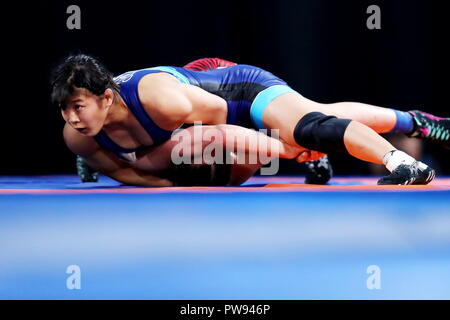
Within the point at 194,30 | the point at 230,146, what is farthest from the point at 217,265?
the point at 194,30

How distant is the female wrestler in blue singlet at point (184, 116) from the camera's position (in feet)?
3.99

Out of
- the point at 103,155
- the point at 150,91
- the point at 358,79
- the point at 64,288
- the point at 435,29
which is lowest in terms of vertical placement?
the point at 64,288

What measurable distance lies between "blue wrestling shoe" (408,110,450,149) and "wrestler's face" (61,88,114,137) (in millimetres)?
795

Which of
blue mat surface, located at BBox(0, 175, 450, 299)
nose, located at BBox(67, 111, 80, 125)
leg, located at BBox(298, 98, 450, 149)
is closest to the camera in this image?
blue mat surface, located at BBox(0, 175, 450, 299)

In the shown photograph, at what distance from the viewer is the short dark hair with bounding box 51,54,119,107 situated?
122cm

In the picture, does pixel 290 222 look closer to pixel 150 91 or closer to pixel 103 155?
pixel 150 91

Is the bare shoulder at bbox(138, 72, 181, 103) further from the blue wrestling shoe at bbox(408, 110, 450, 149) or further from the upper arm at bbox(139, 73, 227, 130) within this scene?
the blue wrestling shoe at bbox(408, 110, 450, 149)

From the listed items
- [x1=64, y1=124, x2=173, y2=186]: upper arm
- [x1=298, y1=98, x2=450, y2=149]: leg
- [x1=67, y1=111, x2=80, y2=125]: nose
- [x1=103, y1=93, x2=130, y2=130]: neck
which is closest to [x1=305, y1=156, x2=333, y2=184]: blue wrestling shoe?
[x1=298, y1=98, x2=450, y2=149]: leg

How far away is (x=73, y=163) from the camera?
231cm

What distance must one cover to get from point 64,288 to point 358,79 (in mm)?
1498

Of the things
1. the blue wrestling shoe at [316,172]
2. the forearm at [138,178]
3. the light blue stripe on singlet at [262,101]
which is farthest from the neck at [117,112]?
the blue wrestling shoe at [316,172]

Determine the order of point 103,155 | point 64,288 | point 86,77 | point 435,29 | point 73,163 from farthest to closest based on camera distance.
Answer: point 73,163, point 435,29, point 103,155, point 86,77, point 64,288

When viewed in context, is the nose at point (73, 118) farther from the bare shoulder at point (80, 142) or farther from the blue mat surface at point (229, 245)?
the blue mat surface at point (229, 245)

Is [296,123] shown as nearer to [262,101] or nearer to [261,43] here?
[262,101]
